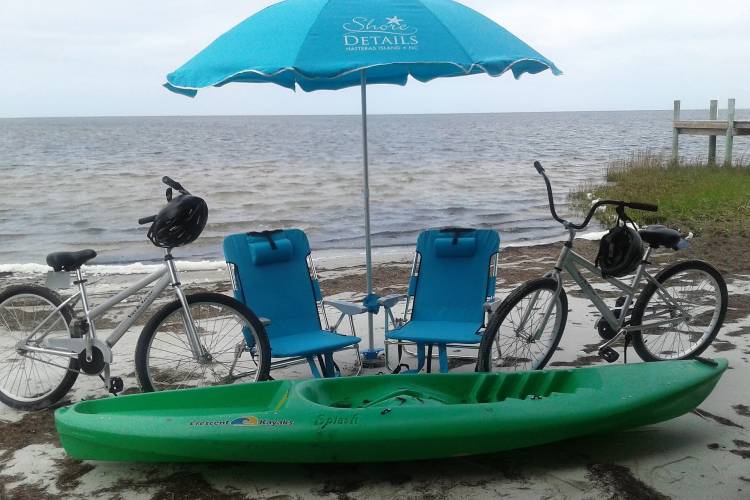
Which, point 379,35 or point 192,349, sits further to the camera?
point 192,349

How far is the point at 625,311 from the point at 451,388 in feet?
4.73

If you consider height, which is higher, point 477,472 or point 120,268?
point 477,472

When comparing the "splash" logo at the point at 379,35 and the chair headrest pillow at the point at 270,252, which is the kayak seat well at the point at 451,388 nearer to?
the chair headrest pillow at the point at 270,252

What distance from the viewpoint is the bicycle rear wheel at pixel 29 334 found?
14.7ft

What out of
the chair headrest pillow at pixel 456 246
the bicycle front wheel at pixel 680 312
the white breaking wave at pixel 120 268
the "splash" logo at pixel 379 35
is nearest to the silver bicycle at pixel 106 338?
the "splash" logo at pixel 379 35

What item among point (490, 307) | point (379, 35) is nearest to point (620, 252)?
point (490, 307)

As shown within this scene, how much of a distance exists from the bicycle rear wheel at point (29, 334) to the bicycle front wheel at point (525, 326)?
2452 millimetres

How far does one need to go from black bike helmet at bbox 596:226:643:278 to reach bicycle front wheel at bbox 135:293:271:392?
2.13 meters

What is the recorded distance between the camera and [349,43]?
406 centimetres

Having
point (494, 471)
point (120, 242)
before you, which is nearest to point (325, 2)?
point (494, 471)

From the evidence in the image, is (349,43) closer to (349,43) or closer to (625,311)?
(349,43)

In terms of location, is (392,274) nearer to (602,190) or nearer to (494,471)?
(494,471)

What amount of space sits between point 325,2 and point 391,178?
905 inches

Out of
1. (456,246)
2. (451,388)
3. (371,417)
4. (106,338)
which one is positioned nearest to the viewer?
(371,417)
